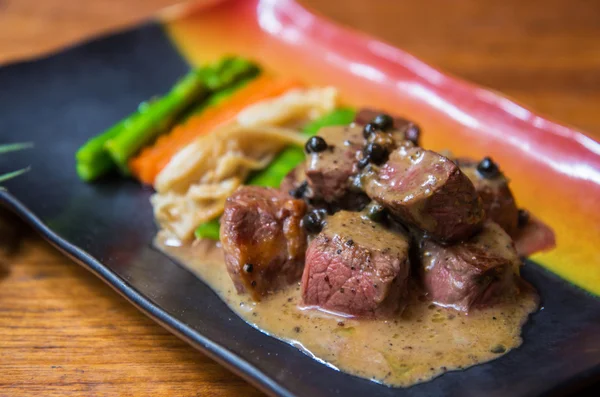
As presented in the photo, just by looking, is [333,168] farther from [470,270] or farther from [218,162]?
[218,162]

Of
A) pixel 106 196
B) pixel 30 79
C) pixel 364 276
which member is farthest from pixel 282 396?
pixel 30 79

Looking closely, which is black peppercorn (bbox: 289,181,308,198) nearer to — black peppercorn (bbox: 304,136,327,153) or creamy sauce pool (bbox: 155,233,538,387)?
black peppercorn (bbox: 304,136,327,153)

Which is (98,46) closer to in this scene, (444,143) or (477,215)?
(444,143)

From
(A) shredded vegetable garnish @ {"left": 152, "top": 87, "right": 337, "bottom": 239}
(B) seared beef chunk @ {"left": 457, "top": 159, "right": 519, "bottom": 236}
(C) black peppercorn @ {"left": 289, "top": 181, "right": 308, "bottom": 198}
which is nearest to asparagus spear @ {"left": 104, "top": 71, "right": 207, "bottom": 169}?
(A) shredded vegetable garnish @ {"left": 152, "top": 87, "right": 337, "bottom": 239}

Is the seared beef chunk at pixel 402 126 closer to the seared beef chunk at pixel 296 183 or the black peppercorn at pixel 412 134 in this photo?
the black peppercorn at pixel 412 134

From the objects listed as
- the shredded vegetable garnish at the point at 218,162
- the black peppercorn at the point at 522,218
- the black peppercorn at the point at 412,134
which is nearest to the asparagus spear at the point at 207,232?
the shredded vegetable garnish at the point at 218,162

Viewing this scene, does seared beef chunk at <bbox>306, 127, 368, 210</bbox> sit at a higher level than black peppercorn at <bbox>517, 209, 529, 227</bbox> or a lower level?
higher

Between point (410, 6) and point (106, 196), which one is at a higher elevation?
point (410, 6)

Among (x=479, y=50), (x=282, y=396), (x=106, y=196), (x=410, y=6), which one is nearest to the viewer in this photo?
(x=282, y=396)
